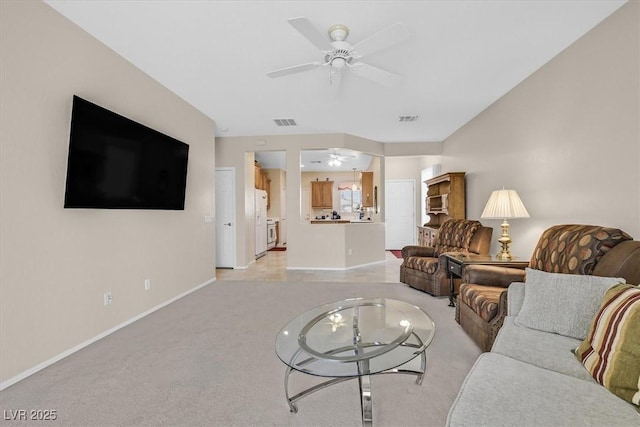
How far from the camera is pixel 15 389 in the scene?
1930 mm

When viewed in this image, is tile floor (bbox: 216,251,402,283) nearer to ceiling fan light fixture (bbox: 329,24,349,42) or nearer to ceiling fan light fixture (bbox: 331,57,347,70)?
ceiling fan light fixture (bbox: 331,57,347,70)

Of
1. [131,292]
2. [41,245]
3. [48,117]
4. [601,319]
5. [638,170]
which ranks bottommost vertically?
[131,292]

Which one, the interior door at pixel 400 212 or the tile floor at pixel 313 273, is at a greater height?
the interior door at pixel 400 212

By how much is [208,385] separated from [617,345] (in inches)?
85.8

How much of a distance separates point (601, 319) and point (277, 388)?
1801 millimetres

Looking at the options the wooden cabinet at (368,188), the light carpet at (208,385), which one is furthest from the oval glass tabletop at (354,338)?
the wooden cabinet at (368,188)

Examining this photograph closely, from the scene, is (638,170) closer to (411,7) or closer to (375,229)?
(411,7)

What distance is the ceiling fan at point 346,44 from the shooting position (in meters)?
2.05

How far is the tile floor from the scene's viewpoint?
5.11 m

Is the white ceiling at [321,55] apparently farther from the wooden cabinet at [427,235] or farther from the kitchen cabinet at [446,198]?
the wooden cabinet at [427,235]

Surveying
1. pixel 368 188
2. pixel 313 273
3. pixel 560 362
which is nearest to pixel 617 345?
pixel 560 362

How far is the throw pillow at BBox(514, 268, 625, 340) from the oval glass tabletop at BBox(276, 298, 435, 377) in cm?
59

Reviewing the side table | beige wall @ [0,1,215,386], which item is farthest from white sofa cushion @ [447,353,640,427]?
beige wall @ [0,1,215,386]

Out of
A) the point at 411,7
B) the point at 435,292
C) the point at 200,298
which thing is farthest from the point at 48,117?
the point at 435,292
